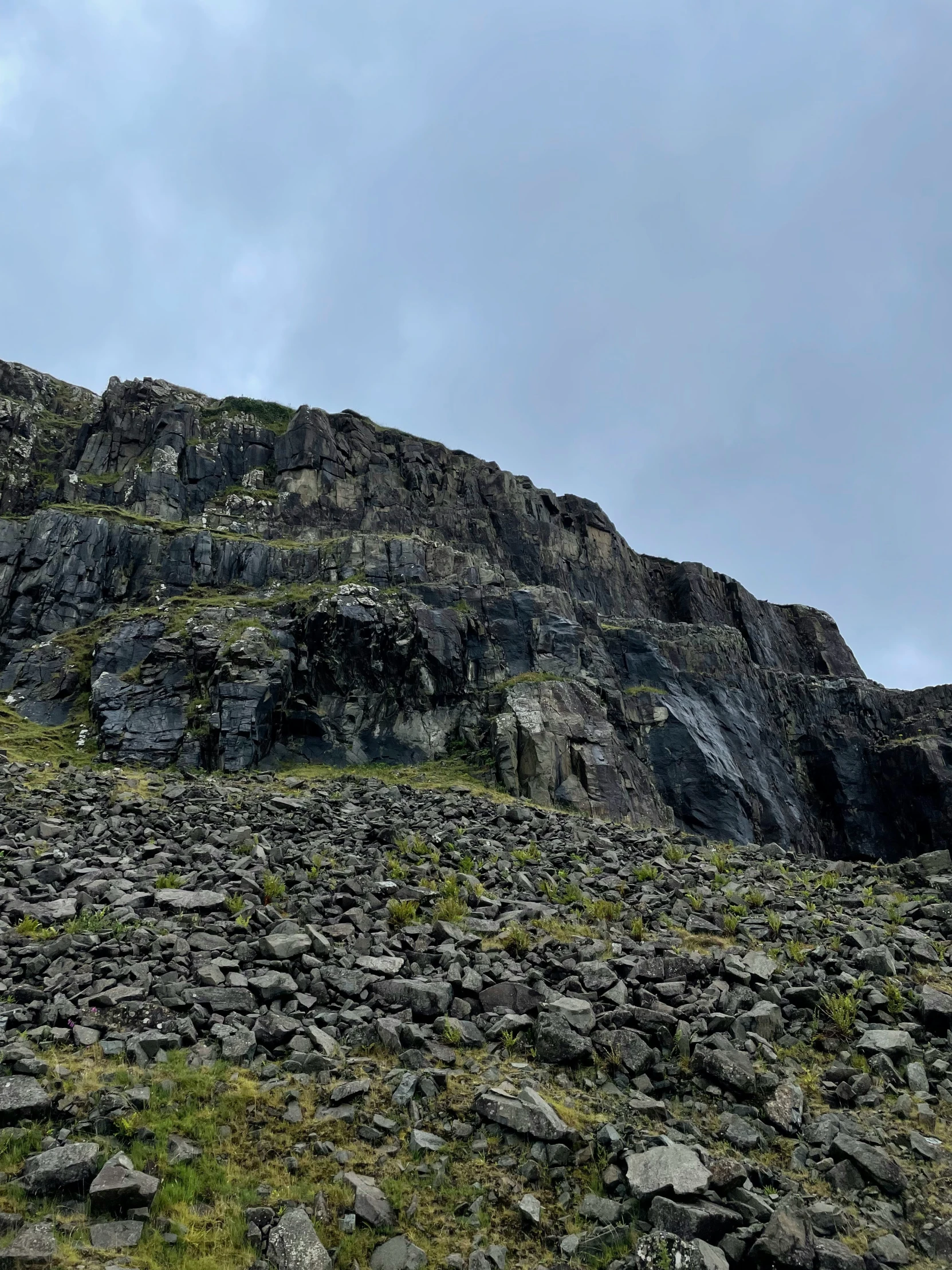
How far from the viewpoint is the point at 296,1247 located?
6.11 m

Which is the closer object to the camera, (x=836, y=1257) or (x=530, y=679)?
(x=836, y=1257)

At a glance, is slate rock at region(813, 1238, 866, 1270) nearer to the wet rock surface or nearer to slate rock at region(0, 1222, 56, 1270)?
the wet rock surface

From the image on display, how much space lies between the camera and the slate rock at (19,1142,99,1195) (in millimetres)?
6453

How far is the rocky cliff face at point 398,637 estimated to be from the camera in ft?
123

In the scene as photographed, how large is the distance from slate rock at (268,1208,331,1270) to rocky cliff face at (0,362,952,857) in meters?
28.8

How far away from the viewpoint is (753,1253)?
601 centimetres

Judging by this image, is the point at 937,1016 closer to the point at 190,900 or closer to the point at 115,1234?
the point at 115,1234

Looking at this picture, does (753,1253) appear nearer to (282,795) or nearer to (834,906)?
(834,906)

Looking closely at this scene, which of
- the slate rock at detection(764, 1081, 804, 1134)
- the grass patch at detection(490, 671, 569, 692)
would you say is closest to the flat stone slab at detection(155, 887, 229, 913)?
the slate rock at detection(764, 1081, 804, 1134)

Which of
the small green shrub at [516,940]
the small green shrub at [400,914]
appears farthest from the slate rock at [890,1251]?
the small green shrub at [400,914]

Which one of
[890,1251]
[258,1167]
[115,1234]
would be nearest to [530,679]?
[258,1167]

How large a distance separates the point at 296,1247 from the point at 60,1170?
228 centimetres

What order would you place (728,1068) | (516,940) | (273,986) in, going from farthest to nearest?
(516,940) < (273,986) < (728,1068)

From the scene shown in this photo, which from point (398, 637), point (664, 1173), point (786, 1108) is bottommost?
point (664, 1173)
